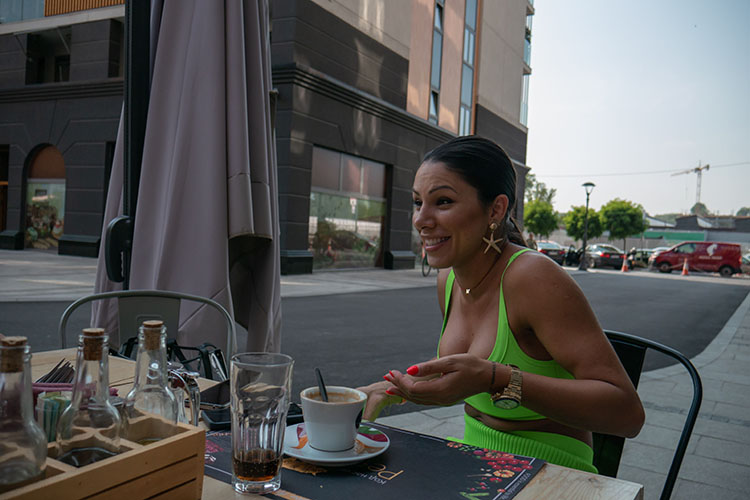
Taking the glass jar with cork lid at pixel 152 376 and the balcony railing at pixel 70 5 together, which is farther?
the balcony railing at pixel 70 5

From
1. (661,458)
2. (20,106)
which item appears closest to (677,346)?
(661,458)

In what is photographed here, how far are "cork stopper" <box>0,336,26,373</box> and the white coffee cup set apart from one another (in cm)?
56

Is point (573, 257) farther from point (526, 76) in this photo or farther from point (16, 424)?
point (16, 424)

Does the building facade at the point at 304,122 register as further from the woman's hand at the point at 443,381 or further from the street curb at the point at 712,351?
the woman's hand at the point at 443,381

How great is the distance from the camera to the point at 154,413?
96cm

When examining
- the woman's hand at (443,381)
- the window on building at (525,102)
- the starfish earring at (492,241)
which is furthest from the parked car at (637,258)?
Result: the woman's hand at (443,381)

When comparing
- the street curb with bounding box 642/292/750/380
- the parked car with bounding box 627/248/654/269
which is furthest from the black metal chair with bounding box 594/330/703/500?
the parked car with bounding box 627/248/654/269

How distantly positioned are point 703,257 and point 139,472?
3422cm

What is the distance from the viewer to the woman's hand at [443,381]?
1271 millimetres

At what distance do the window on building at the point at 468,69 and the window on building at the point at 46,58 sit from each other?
1468 centimetres

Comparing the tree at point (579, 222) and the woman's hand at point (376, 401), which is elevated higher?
the tree at point (579, 222)

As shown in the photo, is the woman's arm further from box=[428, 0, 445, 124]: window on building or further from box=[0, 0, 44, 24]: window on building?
box=[0, 0, 44, 24]: window on building

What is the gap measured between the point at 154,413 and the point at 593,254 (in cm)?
3391

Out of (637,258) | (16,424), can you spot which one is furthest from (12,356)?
(637,258)
